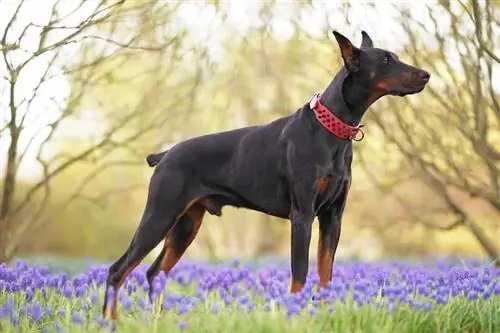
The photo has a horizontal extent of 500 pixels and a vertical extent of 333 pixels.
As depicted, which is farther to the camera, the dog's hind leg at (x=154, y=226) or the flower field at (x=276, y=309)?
the dog's hind leg at (x=154, y=226)

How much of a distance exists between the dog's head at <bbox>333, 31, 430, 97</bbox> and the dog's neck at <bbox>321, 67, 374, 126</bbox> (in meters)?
0.03

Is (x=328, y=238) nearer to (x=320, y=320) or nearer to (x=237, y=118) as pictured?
(x=320, y=320)

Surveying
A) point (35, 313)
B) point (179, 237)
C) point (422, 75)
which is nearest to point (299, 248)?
point (179, 237)

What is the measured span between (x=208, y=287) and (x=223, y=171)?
777mm

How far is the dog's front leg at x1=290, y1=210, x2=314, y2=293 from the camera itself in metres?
4.41

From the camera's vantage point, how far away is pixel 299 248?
4434 mm

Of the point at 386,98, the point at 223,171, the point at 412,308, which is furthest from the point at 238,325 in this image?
the point at 386,98

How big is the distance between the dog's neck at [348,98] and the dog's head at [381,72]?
0.03 m

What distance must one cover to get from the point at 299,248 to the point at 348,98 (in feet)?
2.76

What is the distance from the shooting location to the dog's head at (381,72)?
172 inches

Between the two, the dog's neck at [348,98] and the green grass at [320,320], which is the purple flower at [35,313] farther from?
the dog's neck at [348,98]

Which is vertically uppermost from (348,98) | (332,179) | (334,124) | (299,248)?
(348,98)

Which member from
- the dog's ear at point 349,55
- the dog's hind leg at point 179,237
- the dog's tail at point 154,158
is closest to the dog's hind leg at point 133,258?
the dog's hind leg at point 179,237

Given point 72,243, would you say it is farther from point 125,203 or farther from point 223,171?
point 223,171
